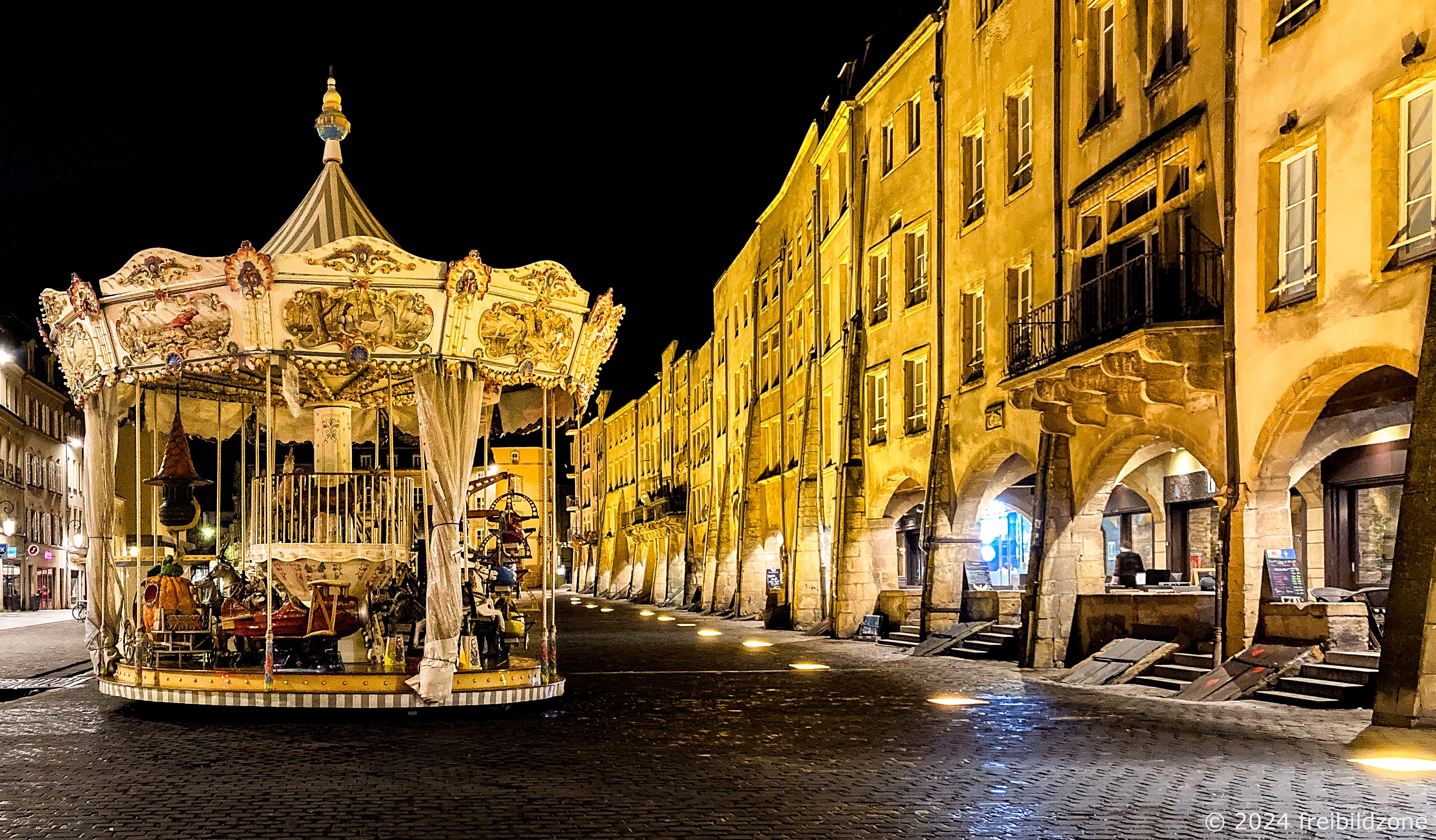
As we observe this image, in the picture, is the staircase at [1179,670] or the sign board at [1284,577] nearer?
the sign board at [1284,577]

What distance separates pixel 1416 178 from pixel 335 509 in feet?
48.2

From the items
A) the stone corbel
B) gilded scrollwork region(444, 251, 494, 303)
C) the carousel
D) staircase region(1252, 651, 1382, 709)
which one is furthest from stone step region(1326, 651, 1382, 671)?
gilded scrollwork region(444, 251, 494, 303)

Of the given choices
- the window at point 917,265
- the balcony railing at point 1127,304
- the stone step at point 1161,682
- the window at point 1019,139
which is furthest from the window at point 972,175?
the stone step at point 1161,682

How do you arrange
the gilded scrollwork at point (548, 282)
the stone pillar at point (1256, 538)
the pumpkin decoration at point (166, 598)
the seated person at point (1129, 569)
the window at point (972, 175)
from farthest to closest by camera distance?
1. the window at point (972, 175)
2. the seated person at point (1129, 569)
3. the pumpkin decoration at point (166, 598)
4. the stone pillar at point (1256, 538)
5. the gilded scrollwork at point (548, 282)

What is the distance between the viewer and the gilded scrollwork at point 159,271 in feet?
52.6

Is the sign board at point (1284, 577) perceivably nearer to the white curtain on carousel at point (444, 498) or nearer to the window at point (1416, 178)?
the window at point (1416, 178)

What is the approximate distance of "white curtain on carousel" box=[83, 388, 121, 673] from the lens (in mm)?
18922

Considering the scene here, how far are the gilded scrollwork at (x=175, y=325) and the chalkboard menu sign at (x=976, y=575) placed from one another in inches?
686

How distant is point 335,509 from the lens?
19531 millimetres

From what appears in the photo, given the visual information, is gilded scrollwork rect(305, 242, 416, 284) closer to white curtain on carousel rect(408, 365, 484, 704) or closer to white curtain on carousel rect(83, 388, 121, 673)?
white curtain on carousel rect(408, 365, 484, 704)

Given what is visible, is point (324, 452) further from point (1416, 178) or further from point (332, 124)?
point (1416, 178)

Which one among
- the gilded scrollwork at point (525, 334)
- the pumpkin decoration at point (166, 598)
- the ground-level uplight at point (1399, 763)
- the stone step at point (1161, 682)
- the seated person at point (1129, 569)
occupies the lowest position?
the stone step at point (1161, 682)

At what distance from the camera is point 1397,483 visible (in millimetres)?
24016

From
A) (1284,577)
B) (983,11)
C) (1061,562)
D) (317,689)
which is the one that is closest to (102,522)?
(317,689)
